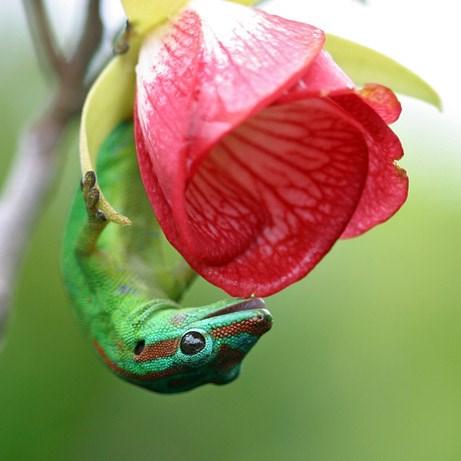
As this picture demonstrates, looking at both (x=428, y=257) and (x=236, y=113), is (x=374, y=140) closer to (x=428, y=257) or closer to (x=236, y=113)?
(x=236, y=113)

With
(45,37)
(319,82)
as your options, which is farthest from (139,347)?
(45,37)

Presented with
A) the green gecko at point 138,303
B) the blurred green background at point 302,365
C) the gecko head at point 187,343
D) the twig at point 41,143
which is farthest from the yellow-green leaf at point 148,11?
the blurred green background at point 302,365

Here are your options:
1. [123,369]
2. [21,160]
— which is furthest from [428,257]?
[123,369]

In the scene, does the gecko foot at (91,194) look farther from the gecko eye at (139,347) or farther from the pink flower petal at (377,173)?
the pink flower petal at (377,173)

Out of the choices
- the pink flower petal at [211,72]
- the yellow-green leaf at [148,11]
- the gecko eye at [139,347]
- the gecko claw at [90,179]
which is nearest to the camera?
the pink flower petal at [211,72]

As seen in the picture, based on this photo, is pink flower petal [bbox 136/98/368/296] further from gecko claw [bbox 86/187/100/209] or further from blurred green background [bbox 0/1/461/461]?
blurred green background [bbox 0/1/461/461]

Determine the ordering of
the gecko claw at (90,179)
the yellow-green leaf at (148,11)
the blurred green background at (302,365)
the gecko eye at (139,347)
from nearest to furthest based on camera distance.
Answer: the gecko claw at (90,179) → the gecko eye at (139,347) → the yellow-green leaf at (148,11) → the blurred green background at (302,365)
